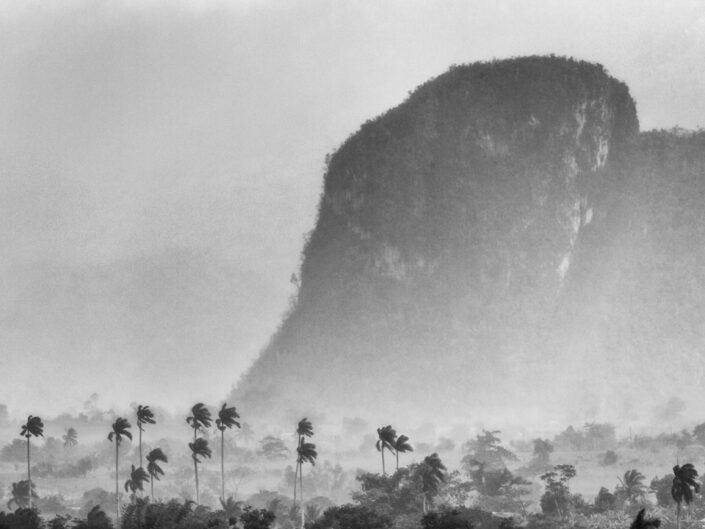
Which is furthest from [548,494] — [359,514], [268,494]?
[268,494]

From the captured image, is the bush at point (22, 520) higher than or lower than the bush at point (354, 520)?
higher

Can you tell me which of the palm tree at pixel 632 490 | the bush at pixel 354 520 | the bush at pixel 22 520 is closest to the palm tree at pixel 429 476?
the bush at pixel 354 520

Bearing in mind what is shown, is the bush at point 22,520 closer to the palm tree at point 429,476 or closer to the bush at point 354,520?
the bush at point 354,520

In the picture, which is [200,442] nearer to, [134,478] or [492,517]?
[134,478]

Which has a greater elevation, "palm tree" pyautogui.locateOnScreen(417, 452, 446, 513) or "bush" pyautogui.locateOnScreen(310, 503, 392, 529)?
"palm tree" pyautogui.locateOnScreen(417, 452, 446, 513)

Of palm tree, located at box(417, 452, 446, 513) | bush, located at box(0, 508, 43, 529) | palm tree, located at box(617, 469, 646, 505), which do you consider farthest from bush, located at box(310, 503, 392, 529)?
palm tree, located at box(617, 469, 646, 505)

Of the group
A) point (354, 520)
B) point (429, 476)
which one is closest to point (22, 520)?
point (354, 520)

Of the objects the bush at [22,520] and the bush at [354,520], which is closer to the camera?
the bush at [354,520]

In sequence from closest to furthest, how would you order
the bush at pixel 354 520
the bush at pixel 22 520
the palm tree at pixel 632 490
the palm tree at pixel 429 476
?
the bush at pixel 354 520, the bush at pixel 22 520, the palm tree at pixel 429 476, the palm tree at pixel 632 490

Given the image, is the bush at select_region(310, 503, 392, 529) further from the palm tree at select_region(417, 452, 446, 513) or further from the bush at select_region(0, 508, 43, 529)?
the bush at select_region(0, 508, 43, 529)

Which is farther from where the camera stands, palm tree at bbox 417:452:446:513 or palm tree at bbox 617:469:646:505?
palm tree at bbox 617:469:646:505

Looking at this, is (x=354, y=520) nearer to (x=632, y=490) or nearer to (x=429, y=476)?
(x=429, y=476)
